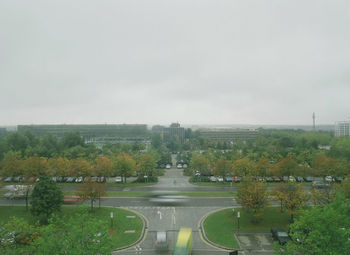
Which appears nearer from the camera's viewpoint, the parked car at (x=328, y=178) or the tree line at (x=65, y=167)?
the tree line at (x=65, y=167)

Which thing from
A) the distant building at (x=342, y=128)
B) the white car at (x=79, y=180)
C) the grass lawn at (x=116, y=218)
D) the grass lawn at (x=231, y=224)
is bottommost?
the grass lawn at (x=231, y=224)

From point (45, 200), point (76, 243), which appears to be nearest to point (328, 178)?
point (76, 243)

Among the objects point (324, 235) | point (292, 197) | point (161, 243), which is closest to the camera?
point (324, 235)

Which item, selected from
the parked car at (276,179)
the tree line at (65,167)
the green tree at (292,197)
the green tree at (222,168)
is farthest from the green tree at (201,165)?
the green tree at (292,197)

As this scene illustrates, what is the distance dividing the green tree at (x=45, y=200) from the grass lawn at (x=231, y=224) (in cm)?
1264

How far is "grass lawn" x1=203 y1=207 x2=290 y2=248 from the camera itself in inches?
667

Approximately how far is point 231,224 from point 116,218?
32.8 feet

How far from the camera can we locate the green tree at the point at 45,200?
1841 centimetres

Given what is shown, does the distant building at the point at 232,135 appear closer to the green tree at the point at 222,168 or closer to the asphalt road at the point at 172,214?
the green tree at the point at 222,168

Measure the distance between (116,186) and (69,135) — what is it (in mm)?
30320

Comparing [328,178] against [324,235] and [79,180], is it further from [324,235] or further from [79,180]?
[79,180]

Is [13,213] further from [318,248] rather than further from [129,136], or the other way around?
[129,136]

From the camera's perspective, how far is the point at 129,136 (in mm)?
97375

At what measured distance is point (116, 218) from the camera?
2033 cm
